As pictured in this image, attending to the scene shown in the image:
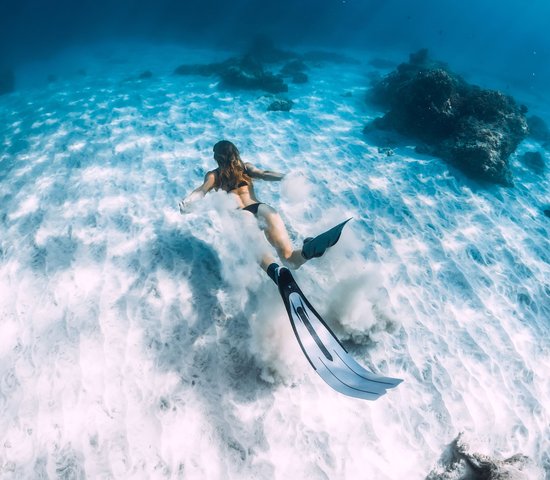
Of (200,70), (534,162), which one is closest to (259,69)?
(200,70)

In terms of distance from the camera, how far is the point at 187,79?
17.2 metres

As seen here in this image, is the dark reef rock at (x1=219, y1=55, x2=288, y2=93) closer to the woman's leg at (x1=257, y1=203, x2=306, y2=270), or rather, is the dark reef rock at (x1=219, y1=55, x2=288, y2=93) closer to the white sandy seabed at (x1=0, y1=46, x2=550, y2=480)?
the white sandy seabed at (x1=0, y1=46, x2=550, y2=480)

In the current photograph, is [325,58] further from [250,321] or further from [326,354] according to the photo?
[326,354]

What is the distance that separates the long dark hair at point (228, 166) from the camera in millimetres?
4586

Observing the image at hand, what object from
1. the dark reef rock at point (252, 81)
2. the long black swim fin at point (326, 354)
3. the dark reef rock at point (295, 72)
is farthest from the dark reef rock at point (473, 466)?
the dark reef rock at point (295, 72)

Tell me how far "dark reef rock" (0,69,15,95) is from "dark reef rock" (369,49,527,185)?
24773 mm

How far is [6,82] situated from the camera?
20.7m

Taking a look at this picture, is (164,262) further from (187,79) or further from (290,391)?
(187,79)

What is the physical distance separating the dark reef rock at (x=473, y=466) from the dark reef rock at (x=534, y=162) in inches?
423

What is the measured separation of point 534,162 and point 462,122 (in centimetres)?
377

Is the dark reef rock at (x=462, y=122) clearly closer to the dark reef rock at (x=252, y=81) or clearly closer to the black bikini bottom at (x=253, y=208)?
the dark reef rock at (x=252, y=81)

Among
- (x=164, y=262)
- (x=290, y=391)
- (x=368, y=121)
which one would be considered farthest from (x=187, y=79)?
(x=290, y=391)

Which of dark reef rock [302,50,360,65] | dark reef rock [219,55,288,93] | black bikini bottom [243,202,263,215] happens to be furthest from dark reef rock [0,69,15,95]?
black bikini bottom [243,202,263,215]

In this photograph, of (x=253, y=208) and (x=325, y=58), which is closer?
(x=253, y=208)
